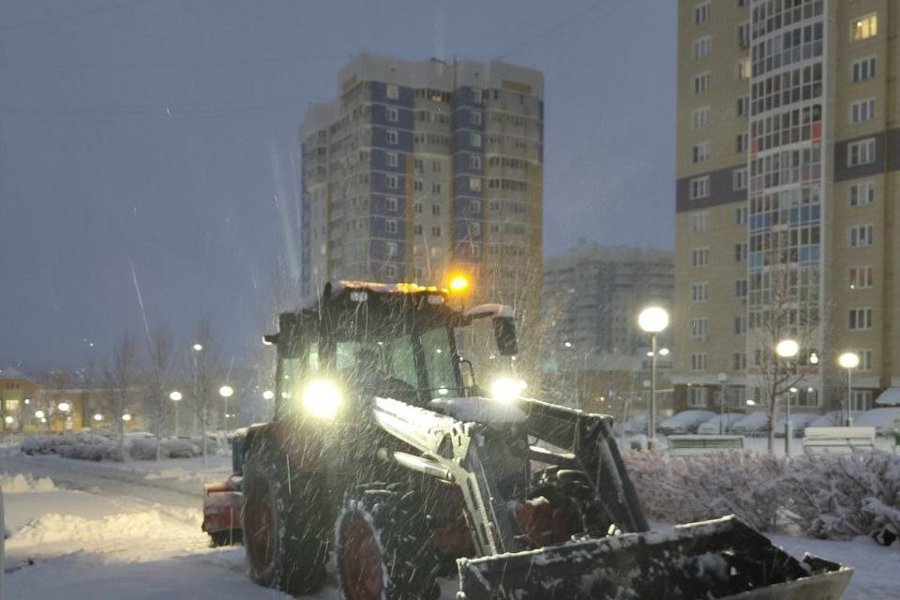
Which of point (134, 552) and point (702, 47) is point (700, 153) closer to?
point (702, 47)

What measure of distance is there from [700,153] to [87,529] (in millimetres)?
50041

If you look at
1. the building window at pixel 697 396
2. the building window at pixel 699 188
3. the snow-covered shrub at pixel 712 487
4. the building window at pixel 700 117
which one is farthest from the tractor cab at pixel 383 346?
the building window at pixel 700 117

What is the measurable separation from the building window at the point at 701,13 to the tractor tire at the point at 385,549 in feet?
187

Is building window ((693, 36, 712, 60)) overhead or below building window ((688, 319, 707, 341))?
overhead

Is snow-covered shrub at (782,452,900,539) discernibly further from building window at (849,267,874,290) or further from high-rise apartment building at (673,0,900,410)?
building window at (849,267,874,290)

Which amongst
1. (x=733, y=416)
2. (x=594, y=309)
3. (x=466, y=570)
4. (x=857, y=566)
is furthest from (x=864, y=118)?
(x=594, y=309)

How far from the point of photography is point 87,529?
45.5 ft

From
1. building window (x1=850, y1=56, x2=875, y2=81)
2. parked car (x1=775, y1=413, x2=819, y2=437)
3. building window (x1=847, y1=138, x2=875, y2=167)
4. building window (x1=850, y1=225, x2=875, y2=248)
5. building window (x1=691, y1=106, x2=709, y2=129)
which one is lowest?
parked car (x1=775, y1=413, x2=819, y2=437)

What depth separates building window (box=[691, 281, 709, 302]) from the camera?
56531 mm

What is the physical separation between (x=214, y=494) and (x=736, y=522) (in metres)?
7.33

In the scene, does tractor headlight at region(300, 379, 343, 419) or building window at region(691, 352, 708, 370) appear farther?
building window at region(691, 352, 708, 370)

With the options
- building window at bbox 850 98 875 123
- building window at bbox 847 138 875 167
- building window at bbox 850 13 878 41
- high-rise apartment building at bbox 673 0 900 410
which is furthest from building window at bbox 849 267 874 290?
building window at bbox 850 13 878 41

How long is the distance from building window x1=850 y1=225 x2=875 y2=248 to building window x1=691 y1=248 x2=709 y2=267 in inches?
378

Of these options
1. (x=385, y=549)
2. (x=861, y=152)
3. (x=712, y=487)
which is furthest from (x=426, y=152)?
(x=385, y=549)
